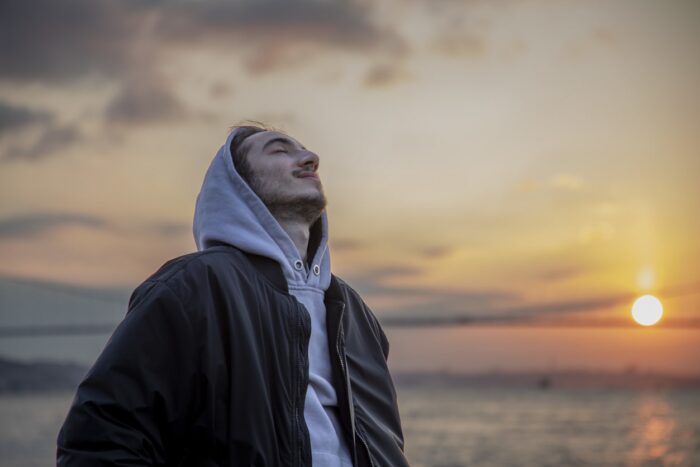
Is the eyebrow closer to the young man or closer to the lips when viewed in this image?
the young man

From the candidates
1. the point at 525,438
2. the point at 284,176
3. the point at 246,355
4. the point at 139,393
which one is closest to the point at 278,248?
the point at 284,176

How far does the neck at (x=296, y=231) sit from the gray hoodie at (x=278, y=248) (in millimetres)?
41

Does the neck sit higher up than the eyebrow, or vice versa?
the eyebrow

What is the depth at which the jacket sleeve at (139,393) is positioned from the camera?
1729 millimetres

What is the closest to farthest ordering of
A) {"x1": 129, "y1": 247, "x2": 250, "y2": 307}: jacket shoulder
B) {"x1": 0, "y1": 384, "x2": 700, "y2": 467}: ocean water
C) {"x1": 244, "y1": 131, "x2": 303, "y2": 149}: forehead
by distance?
{"x1": 129, "y1": 247, "x2": 250, "y2": 307}: jacket shoulder → {"x1": 244, "y1": 131, "x2": 303, "y2": 149}: forehead → {"x1": 0, "y1": 384, "x2": 700, "y2": 467}: ocean water

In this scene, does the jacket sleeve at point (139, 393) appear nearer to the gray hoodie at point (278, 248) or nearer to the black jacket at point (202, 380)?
the black jacket at point (202, 380)

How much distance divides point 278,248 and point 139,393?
51 cm

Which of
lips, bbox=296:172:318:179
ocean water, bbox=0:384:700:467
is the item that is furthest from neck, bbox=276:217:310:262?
ocean water, bbox=0:384:700:467

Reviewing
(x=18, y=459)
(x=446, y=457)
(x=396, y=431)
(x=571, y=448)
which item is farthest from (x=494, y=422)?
(x=396, y=431)

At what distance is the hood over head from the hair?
45 mm

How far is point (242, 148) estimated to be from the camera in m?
2.35

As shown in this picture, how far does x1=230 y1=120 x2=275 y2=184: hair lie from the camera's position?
2.30 m

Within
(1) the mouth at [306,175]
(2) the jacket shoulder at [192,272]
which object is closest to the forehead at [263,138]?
(1) the mouth at [306,175]

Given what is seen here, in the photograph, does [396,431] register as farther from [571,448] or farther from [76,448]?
[571,448]
